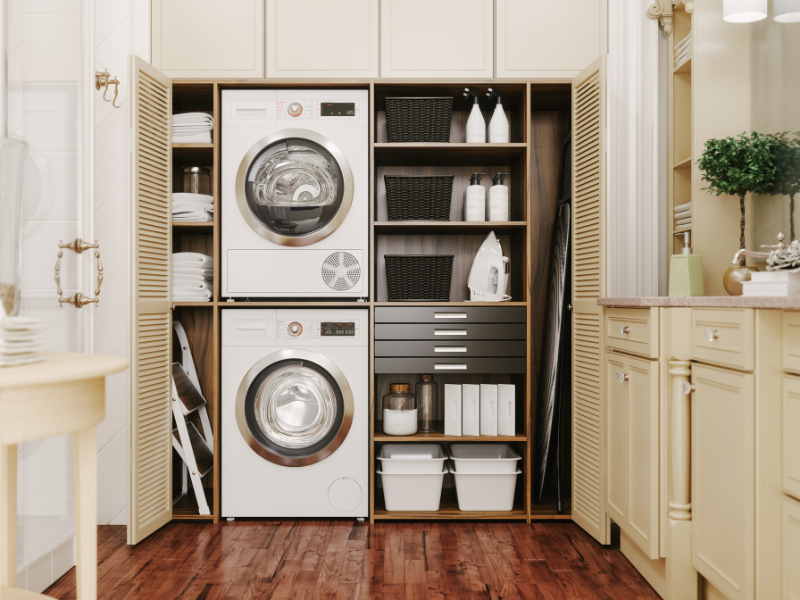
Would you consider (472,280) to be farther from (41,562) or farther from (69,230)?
(41,562)

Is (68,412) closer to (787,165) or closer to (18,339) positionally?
(18,339)

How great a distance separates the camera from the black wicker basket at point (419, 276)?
2.48 m

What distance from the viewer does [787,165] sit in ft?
6.37

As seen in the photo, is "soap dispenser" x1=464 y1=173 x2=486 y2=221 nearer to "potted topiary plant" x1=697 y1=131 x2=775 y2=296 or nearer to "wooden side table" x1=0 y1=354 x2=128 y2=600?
"potted topiary plant" x1=697 y1=131 x2=775 y2=296

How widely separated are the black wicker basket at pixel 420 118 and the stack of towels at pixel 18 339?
176 cm

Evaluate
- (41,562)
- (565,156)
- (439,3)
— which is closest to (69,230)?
(41,562)

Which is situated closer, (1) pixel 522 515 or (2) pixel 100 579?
(2) pixel 100 579

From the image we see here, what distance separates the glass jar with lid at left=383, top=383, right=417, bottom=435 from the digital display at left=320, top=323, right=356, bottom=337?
0.34 metres

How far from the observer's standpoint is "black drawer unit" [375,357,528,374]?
2.45m

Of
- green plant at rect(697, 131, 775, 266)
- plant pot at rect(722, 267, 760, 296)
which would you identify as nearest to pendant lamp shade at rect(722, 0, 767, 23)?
green plant at rect(697, 131, 775, 266)

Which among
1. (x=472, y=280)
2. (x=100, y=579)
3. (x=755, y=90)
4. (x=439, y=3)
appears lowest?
(x=100, y=579)

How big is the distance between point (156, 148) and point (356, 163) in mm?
873

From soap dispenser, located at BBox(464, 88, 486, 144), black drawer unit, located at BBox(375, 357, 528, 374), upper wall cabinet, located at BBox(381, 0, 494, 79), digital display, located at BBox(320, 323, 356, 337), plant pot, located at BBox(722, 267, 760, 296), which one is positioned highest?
upper wall cabinet, located at BBox(381, 0, 494, 79)

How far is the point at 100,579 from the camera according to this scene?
194cm
